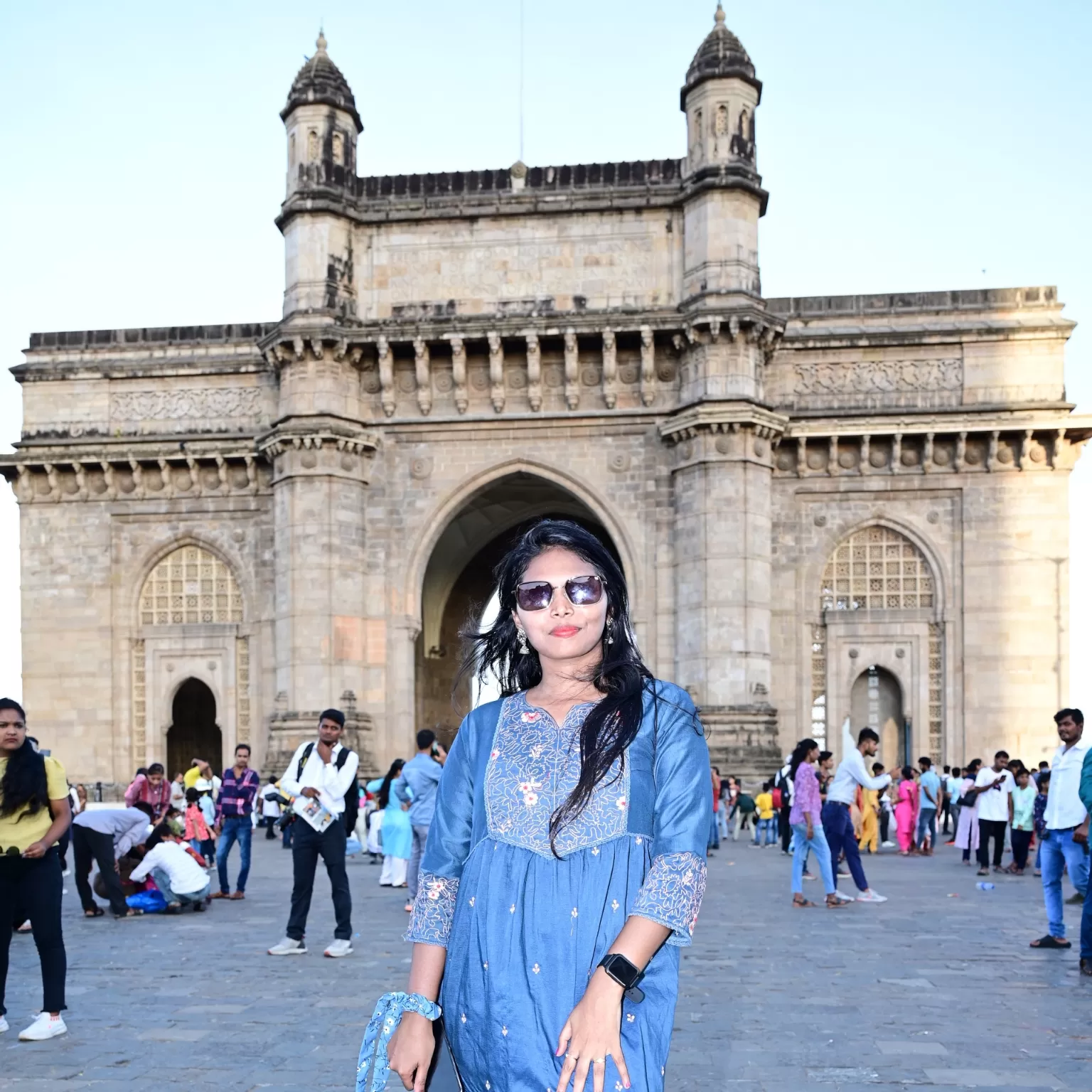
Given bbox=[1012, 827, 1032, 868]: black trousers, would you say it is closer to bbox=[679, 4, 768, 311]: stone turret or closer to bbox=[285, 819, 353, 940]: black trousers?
bbox=[285, 819, 353, 940]: black trousers

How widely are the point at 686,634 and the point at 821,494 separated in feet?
13.3

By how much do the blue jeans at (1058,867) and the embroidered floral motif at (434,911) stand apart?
8.12 meters

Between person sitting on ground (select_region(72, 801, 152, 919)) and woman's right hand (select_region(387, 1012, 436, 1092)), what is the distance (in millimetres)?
10145

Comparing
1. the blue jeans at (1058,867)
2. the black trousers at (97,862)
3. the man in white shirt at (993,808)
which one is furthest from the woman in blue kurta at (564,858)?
the man in white shirt at (993,808)

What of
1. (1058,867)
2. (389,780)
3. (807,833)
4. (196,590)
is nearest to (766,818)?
(389,780)

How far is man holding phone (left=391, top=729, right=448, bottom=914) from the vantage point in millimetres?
12531

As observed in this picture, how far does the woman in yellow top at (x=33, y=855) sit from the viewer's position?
24.3 feet

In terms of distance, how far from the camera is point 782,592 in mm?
26672

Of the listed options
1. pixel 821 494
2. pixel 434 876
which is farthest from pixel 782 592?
pixel 434 876

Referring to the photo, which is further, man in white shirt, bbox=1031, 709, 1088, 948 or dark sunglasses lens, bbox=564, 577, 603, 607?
man in white shirt, bbox=1031, 709, 1088, 948

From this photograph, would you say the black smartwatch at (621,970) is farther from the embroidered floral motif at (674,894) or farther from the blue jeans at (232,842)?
the blue jeans at (232,842)

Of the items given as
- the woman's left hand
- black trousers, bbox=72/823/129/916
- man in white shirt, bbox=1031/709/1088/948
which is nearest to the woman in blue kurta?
the woman's left hand

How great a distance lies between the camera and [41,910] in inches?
295

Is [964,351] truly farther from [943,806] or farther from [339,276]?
[339,276]
